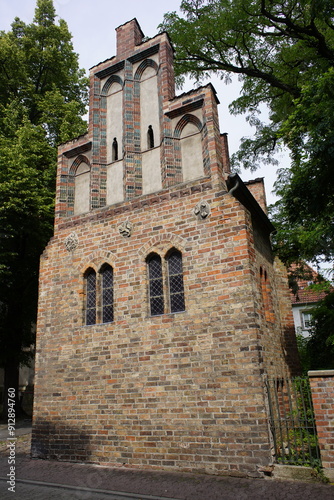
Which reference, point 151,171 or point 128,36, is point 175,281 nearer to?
point 151,171

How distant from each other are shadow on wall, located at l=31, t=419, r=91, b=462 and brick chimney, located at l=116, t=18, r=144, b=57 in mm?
9332

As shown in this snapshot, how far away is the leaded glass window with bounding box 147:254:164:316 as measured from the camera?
780 centimetres

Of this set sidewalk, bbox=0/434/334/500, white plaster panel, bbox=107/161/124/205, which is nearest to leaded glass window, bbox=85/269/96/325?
white plaster panel, bbox=107/161/124/205

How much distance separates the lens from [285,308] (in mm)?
10203

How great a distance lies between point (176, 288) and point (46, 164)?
10.0 m

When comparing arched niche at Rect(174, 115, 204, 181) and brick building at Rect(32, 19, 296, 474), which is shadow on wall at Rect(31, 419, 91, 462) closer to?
brick building at Rect(32, 19, 296, 474)

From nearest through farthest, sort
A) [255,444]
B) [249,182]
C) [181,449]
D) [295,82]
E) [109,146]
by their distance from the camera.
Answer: [255,444] < [181,449] < [109,146] < [249,182] < [295,82]

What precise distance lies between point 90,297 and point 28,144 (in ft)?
26.4

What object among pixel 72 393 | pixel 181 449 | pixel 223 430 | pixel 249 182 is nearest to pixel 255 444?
pixel 223 430

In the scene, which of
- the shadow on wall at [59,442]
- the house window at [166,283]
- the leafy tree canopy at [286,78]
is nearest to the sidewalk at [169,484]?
the shadow on wall at [59,442]

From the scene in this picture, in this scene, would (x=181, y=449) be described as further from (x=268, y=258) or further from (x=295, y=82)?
(x=295, y=82)

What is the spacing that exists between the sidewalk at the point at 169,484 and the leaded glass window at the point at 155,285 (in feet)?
9.62

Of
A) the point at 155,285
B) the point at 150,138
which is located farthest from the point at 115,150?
the point at 155,285

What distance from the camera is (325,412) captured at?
605 cm
